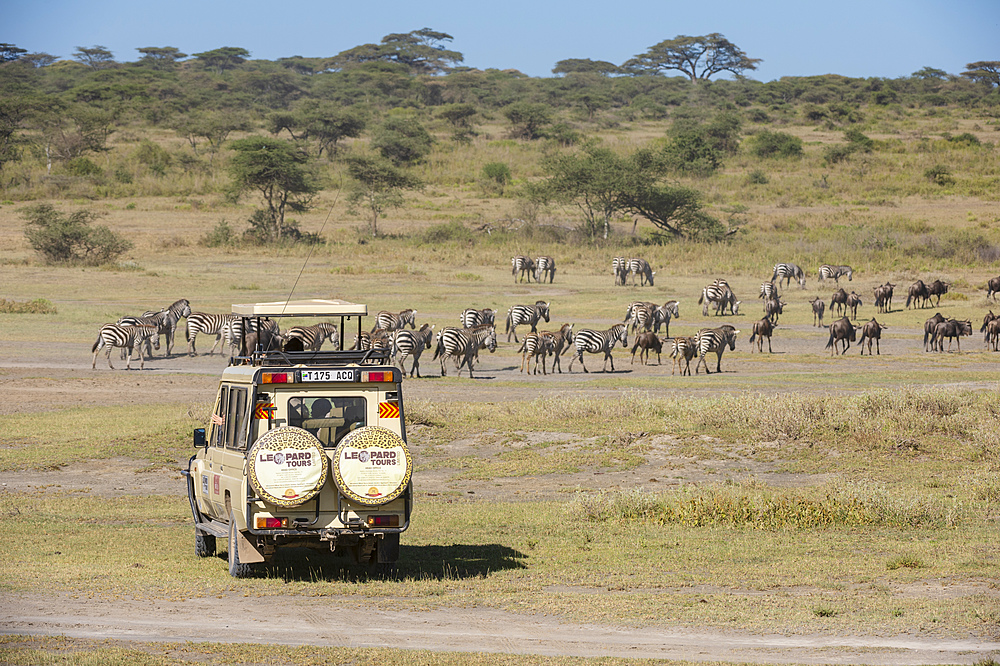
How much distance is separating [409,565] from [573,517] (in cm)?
336

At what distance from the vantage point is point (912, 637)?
783cm

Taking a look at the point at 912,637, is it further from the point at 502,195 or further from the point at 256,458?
the point at 502,195

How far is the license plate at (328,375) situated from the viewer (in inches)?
348

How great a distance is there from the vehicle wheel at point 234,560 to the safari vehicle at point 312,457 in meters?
0.01

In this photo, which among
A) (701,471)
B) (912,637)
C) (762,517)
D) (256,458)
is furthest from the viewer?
(701,471)

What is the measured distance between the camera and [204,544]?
10656 millimetres

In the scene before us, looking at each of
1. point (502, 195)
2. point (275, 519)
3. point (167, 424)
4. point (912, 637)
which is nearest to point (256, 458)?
point (275, 519)

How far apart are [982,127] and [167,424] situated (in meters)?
92.3

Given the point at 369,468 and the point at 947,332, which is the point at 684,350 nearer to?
the point at 947,332

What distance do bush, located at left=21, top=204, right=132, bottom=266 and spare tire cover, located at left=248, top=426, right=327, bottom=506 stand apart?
146 feet

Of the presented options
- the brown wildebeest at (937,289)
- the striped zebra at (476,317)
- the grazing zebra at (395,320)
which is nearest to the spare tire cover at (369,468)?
the grazing zebra at (395,320)

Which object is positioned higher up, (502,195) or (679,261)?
(502,195)

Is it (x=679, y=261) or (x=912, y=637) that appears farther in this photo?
(x=679, y=261)

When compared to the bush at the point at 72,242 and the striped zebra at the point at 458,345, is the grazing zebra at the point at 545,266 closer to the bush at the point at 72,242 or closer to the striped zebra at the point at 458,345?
the bush at the point at 72,242
